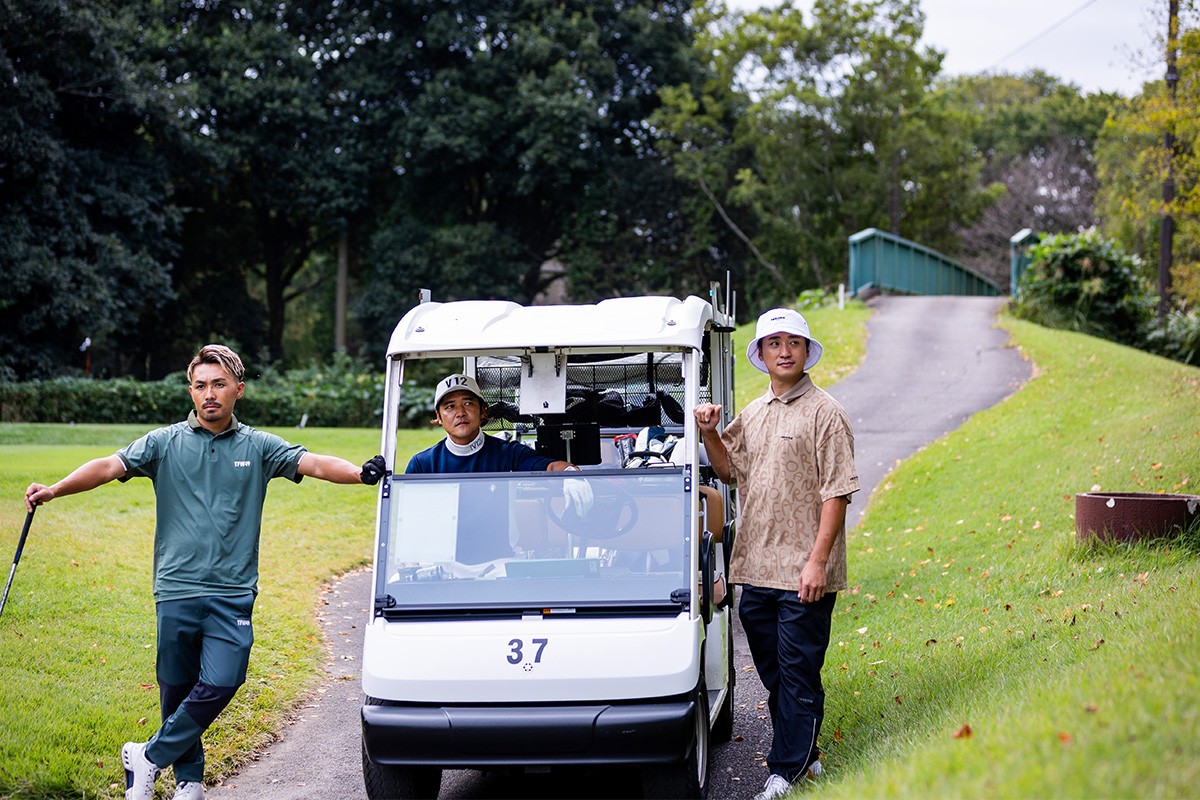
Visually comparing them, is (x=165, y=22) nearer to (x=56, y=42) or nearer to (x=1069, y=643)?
(x=56, y=42)

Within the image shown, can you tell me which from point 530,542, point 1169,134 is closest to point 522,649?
point 530,542

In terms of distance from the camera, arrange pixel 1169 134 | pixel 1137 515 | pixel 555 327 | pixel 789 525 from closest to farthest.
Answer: pixel 789 525 → pixel 555 327 → pixel 1137 515 → pixel 1169 134

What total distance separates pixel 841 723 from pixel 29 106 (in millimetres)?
27497

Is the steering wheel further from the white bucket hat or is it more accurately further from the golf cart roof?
the white bucket hat

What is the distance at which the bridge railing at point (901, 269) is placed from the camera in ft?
104

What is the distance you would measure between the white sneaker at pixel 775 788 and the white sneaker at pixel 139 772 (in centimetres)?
274

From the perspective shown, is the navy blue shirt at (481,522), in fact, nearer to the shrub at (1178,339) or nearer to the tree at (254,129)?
the shrub at (1178,339)

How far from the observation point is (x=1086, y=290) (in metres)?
26.5

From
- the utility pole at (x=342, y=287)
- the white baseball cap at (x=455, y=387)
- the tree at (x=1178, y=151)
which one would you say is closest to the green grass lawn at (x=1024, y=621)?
the white baseball cap at (x=455, y=387)

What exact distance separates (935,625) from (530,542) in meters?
3.85

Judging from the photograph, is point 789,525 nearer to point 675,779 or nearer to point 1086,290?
point 675,779

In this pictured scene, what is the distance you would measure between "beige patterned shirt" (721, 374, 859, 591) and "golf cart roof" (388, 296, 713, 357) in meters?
0.59

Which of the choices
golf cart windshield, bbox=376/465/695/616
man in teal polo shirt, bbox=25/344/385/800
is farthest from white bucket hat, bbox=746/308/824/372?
man in teal polo shirt, bbox=25/344/385/800

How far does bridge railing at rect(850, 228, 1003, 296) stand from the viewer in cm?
3175
